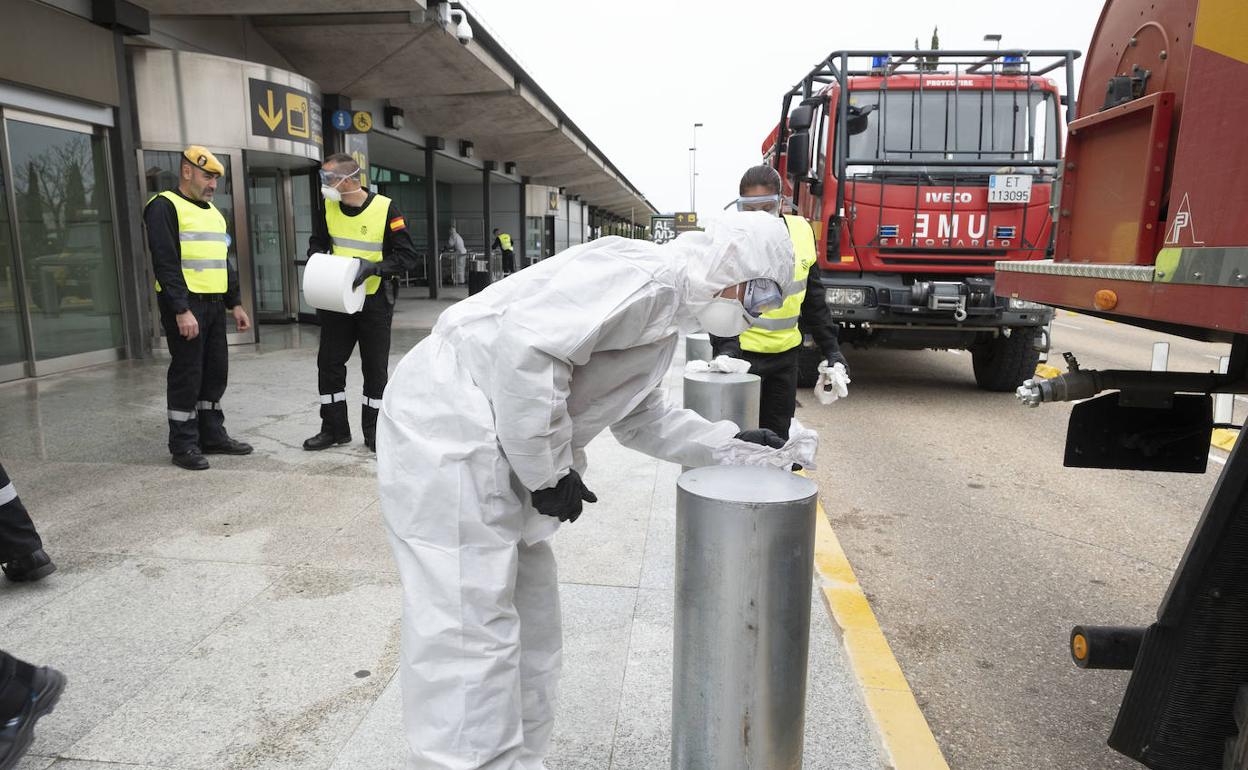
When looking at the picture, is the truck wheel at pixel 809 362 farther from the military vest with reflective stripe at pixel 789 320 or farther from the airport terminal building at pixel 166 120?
the airport terminal building at pixel 166 120

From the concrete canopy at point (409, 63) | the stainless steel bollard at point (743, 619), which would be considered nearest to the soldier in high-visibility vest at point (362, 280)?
the stainless steel bollard at point (743, 619)

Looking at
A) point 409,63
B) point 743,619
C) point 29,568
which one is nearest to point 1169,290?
point 743,619

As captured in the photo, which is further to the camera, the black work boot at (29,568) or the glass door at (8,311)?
the glass door at (8,311)

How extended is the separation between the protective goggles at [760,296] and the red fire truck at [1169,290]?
892 millimetres

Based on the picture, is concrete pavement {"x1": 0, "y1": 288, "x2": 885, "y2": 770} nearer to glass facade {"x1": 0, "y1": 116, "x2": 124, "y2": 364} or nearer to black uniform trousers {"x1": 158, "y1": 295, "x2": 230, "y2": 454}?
black uniform trousers {"x1": 158, "y1": 295, "x2": 230, "y2": 454}

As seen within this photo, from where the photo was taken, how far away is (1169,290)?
6.52 ft

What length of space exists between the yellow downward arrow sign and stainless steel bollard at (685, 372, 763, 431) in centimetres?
855

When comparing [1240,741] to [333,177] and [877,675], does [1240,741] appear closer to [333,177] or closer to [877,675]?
[877,675]

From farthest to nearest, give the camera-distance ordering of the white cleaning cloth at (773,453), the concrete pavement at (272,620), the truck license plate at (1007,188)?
the truck license plate at (1007,188)
the concrete pavement at (272,620)
the white cleaning cloth at (773,453)

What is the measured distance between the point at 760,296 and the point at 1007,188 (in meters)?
5.76

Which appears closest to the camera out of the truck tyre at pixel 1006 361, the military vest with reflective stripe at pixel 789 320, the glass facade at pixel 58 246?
the military vest with reflective stripe at pixel 789 320

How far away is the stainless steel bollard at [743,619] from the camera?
5.80 ft

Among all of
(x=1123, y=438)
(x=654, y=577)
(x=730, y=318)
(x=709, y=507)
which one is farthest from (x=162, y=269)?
(x=1123, y=438)

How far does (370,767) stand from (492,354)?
4.03 feet
